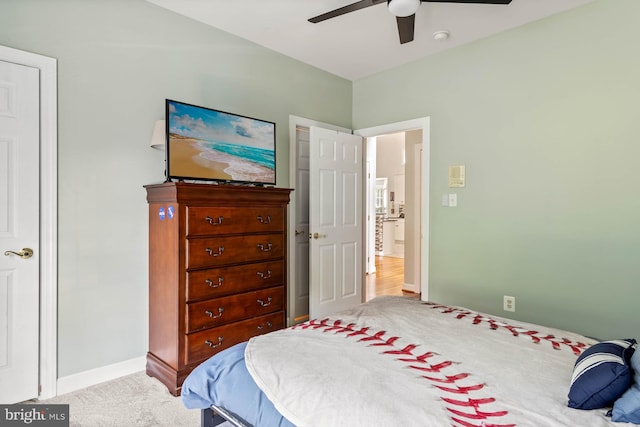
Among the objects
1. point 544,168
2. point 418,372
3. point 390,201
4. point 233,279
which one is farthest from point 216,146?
point 390,201

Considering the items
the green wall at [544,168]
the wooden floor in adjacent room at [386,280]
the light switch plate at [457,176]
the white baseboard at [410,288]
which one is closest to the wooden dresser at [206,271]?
the light switch plate at [457,176]

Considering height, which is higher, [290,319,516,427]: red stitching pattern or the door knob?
the door knob

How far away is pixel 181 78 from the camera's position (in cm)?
292

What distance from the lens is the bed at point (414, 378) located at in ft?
3.57

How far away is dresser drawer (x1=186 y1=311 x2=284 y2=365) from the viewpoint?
7.84 ft

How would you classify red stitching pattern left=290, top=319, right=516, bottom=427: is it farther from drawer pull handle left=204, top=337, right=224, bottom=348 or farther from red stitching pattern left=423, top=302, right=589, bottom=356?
→ drawer pull handle left=204, top=337, right=224, bottom=348

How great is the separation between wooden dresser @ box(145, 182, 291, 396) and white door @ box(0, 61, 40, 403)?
673 mm

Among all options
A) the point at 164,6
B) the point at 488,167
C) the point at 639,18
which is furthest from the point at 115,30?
the point at 639,18

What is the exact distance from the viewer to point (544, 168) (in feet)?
9.75

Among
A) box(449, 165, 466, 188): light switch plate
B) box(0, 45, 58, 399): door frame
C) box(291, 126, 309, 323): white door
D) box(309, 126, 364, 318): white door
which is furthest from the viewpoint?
box(291, 126, 309, 323): white door

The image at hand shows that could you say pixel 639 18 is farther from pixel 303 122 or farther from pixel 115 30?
pixel 115 30

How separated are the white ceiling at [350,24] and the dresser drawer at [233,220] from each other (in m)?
1.53

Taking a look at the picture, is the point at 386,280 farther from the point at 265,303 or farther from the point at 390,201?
the point at 390,201

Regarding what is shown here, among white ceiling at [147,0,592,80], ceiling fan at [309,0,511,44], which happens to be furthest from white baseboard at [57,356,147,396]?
ceiling fan at [309,0,511,44]
